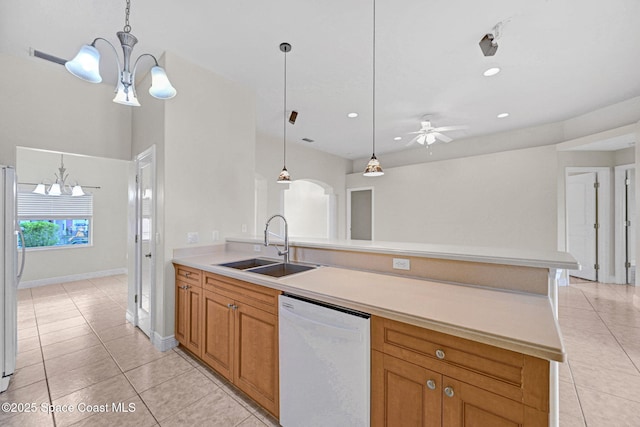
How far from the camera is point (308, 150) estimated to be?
6.30 m

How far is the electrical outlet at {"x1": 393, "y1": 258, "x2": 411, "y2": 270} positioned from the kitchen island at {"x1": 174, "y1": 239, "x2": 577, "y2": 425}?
0.09ft

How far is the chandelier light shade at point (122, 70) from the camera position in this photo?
1344 mm

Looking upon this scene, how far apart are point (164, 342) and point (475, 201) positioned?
579 centimetres

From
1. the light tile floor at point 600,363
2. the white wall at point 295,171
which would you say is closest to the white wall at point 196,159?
the white wall at point 295,171

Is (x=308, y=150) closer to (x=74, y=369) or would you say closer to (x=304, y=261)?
(x=304, y=261)

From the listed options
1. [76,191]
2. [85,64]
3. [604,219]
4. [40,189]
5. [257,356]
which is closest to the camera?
[85,64]

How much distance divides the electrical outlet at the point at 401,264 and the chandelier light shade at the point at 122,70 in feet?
6.26

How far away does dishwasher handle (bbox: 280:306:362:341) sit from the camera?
131 cm

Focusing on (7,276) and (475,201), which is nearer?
(7,276)

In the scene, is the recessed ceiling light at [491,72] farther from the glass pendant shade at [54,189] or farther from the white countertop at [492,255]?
the glass pendant shade at [54,189]

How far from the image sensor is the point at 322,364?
1427mm

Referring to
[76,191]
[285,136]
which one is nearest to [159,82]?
[285,136]

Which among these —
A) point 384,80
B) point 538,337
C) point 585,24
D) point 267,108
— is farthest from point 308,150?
point 538,337

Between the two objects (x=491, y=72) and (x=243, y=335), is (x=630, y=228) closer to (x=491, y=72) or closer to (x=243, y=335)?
(x=491, y=72)
